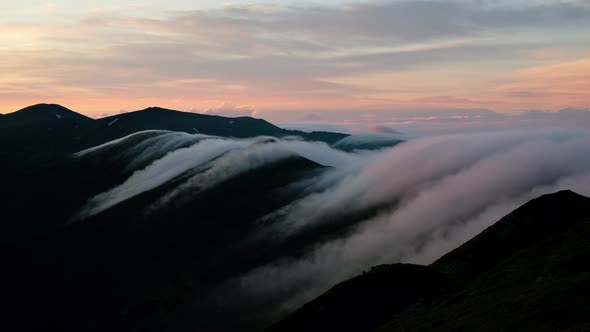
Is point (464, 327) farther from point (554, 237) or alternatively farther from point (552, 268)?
point (554, 237)

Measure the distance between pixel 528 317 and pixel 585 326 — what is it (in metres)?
15.2

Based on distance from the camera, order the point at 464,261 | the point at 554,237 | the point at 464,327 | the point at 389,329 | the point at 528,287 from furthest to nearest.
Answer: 1. the point at 464,261
2. the point at 554,237
3. the point at 389,329
4. the point at 528,287
5. the point at 464,327

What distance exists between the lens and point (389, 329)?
109062mm

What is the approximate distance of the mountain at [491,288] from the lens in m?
77.4

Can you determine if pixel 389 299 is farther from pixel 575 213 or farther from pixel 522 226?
pixel 575 213

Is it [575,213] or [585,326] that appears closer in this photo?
[585,326]

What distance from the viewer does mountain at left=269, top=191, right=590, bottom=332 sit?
77.4 meters

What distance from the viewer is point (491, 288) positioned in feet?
345

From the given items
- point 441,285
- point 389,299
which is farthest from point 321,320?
point 441,285

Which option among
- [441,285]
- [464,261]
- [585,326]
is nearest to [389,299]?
[441,285]

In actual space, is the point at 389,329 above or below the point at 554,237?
below

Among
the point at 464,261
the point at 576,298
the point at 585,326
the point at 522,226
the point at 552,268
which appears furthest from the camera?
the point at 522,226

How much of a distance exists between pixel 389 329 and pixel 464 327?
27.6m

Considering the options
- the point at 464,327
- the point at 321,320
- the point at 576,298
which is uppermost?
the point at 576,298
